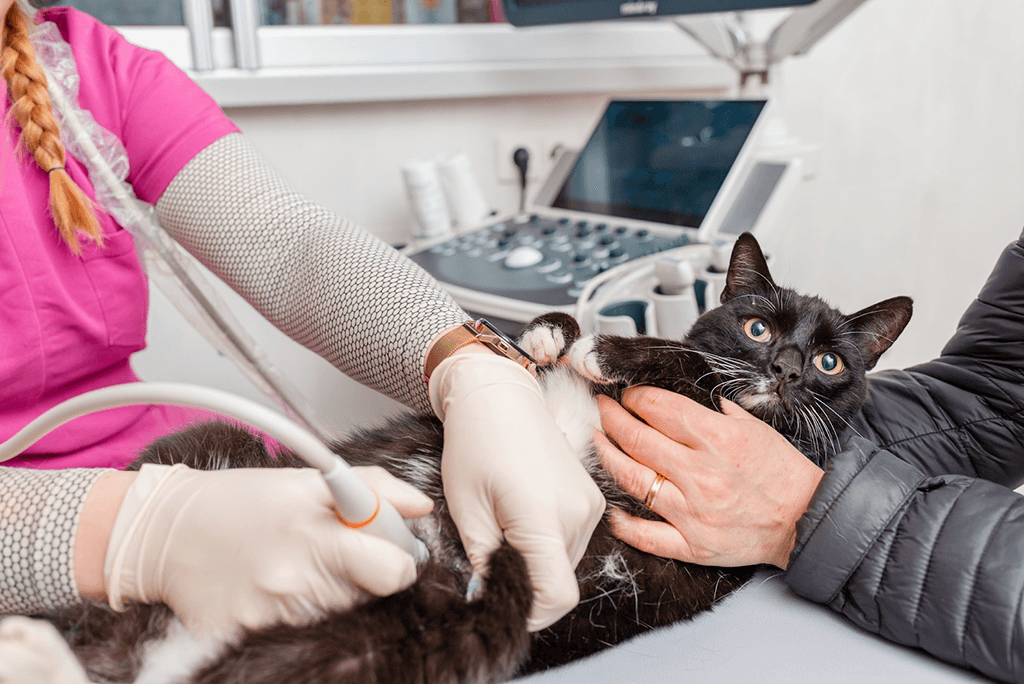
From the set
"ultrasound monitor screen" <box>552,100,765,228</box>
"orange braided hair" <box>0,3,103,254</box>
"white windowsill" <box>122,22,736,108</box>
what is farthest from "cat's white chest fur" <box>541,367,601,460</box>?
"white windowsill" <box>122,22,736,108</box>

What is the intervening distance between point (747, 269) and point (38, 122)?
2.86ft

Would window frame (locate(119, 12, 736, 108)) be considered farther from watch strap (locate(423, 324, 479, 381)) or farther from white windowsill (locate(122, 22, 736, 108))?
watch strap (locate(423, 324, 479, 381))

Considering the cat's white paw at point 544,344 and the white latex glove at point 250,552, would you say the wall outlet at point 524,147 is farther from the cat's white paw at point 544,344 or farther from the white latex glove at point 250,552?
the white latex glove at point 250,552

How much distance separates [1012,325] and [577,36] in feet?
4.71

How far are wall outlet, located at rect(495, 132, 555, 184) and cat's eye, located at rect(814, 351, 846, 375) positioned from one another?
1.21m

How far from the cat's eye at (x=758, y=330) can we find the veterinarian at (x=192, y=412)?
299 millimetres

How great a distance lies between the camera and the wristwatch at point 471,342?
31.1 inches

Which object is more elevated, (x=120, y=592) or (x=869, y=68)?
(x=869, y=68)

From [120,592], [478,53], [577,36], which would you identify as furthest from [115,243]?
[577,36]

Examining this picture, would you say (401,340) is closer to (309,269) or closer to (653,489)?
(309,269)

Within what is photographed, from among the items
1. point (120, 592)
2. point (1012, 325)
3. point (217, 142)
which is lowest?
point (120, 592)

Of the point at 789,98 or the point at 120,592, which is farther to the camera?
the point at 789,98

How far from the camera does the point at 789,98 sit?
226cm

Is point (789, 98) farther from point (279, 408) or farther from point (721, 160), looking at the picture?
point (279, 408)
